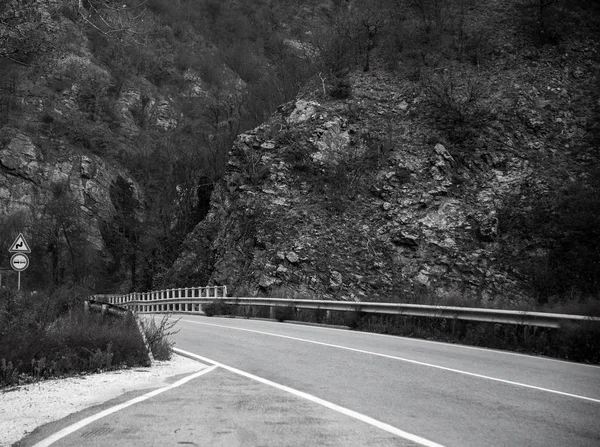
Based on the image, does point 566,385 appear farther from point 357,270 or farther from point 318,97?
point 318,97

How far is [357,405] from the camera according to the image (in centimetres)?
640

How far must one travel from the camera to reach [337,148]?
3547 centimetres

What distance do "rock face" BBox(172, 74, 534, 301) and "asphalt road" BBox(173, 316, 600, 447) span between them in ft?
48.8

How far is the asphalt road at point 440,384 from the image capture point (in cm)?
546

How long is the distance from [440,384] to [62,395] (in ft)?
16.5

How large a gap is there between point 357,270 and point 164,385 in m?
22.3

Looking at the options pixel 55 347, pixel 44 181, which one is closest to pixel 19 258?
pixel 55 347

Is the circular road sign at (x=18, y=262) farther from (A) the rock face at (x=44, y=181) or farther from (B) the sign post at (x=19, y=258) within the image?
(A) the rock face at (x=44, y=181)

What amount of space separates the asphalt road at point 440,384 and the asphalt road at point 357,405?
2 centimetres

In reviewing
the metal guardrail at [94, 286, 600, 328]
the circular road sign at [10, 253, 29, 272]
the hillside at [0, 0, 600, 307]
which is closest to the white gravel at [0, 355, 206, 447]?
the hillside at [0, 0, 600, 307]

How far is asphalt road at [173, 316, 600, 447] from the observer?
546 cm

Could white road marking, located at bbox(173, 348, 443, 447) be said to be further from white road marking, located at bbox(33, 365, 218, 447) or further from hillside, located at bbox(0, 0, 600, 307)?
hillside, located at bbox(0, 0, 600, 307)

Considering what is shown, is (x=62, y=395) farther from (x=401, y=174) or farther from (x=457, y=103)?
(x=457, y=103)

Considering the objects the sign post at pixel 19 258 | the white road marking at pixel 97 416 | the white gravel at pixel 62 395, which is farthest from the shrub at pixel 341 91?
the white road marking at pixel 97 416
